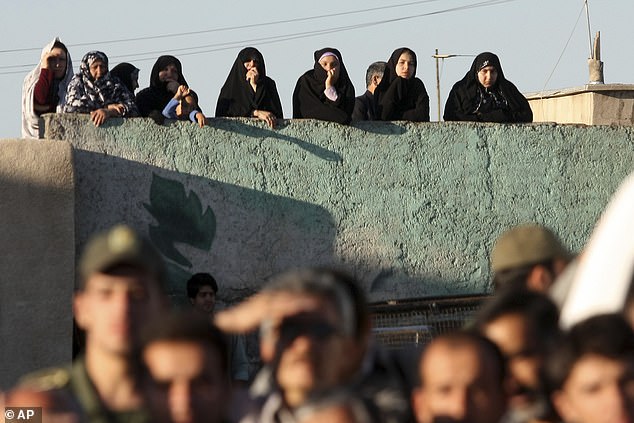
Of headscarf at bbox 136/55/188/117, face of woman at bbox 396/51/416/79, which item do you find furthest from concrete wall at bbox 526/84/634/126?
headscarf at bbox 136/55/188/117

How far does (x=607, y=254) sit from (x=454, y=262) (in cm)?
738

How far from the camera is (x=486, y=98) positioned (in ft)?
38.1

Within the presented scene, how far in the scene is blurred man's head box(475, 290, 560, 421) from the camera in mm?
3873

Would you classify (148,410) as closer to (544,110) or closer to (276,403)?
(276,403)

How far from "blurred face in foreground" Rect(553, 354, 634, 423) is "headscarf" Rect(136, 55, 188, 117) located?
743 centimetres

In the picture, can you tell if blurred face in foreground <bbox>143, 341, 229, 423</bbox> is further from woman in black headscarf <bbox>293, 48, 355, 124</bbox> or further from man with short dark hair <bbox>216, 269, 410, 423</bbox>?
woman in black headscarf <bbox>293, 48, 355, 124</bbox>

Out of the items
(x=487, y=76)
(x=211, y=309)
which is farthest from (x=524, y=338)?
(x=487, y=76)

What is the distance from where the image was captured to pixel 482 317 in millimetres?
4141

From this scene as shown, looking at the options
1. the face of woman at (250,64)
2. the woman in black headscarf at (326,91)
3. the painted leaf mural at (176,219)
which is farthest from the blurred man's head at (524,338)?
the face of woman at (250,64)

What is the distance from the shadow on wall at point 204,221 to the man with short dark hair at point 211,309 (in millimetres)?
896

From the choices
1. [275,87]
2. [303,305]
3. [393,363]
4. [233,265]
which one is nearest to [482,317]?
[393,363]

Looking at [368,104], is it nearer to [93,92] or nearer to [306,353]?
[93,92]

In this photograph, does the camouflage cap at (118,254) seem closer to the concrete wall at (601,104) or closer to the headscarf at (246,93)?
the headscarf at (246,93)

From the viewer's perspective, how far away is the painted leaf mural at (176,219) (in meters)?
10.2
